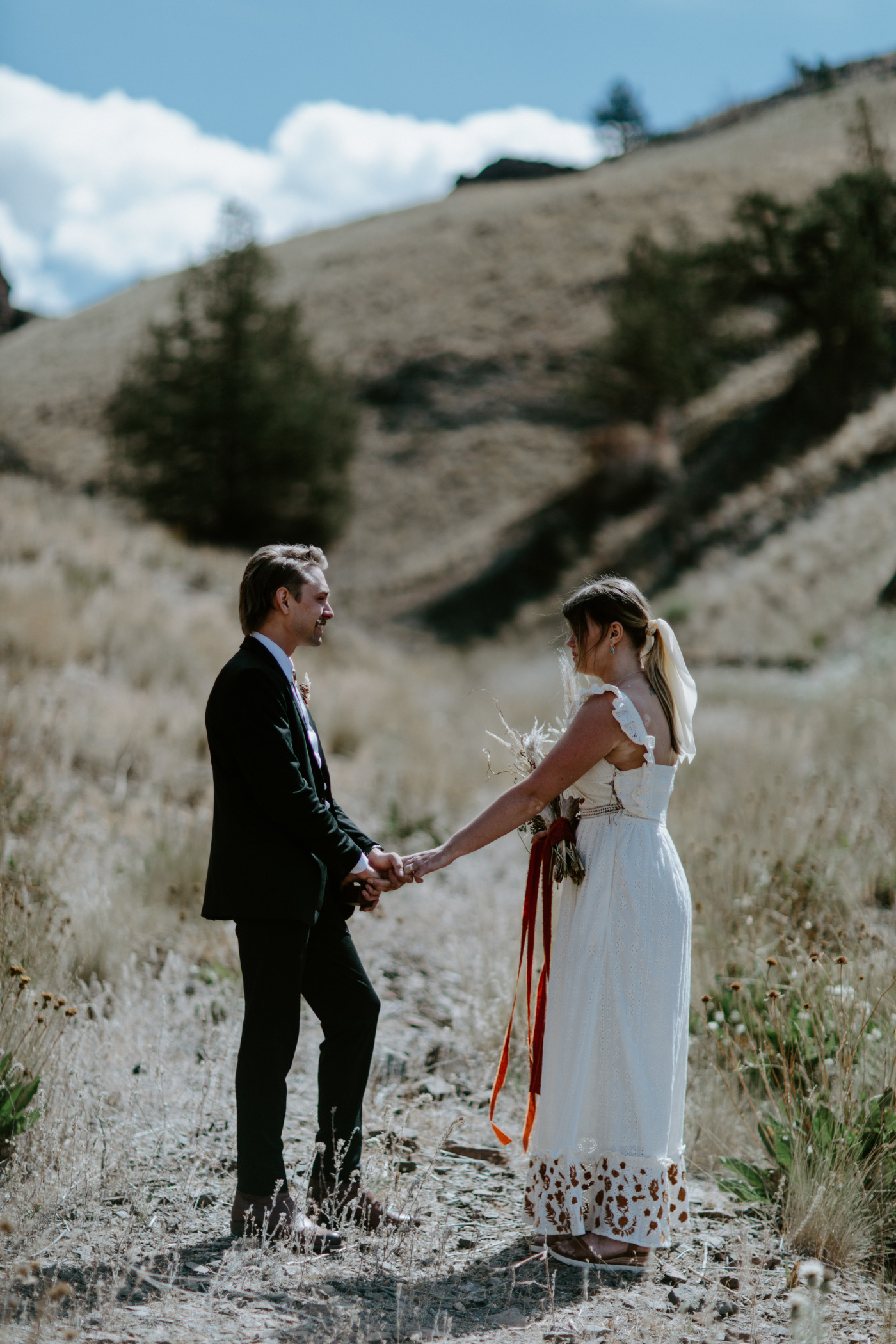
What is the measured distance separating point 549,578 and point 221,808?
27255mm

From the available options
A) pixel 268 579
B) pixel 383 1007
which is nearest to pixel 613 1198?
pixel 268 579

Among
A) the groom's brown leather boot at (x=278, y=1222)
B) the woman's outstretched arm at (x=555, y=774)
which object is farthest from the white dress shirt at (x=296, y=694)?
the groom's brown leather boot at (x=278, y=1222)

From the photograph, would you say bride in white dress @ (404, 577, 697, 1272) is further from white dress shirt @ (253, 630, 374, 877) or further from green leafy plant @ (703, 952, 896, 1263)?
green leafy plant @ (703, 952, 896, 1263)

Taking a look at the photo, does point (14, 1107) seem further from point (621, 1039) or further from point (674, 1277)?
point (674, 1277)

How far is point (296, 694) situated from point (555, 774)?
82 cm

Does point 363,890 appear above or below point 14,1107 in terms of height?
above

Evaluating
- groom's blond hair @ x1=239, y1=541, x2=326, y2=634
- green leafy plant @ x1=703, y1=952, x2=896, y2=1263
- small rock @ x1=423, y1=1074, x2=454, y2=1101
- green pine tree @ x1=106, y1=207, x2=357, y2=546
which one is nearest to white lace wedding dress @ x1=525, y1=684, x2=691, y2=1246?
green leafy plant @ x1=703, y1=952, x2=896, y2=1263

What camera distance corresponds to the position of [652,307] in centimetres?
3033

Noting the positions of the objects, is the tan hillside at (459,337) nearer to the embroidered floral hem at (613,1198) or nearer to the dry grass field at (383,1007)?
the dry grass field at (383,1007)

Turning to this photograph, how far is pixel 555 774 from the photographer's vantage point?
3.14 m

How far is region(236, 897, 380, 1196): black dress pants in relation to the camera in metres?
2.98

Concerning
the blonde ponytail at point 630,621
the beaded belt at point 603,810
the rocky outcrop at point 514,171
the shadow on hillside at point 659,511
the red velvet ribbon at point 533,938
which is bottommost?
the red velvet ribbon at point 533,938

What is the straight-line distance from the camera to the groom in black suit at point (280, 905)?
2969mm

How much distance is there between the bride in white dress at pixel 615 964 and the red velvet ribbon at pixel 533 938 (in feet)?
0.10
